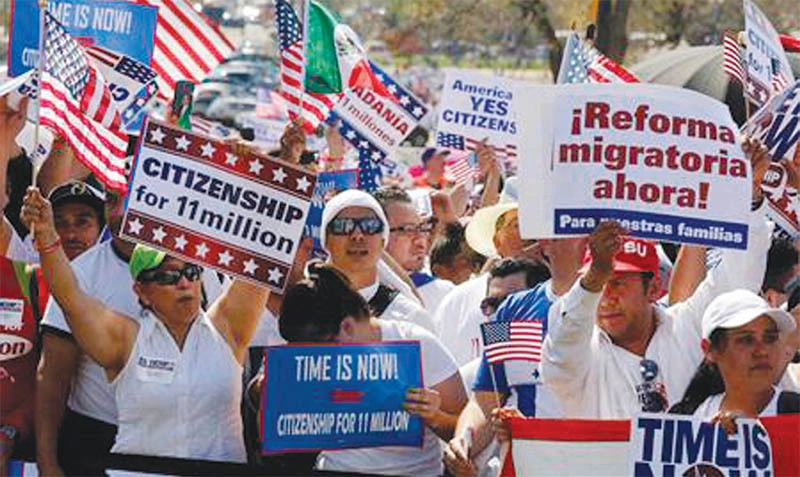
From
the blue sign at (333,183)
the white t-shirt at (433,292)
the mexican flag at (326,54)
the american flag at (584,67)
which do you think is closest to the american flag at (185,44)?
the mexican flag at (326,54)

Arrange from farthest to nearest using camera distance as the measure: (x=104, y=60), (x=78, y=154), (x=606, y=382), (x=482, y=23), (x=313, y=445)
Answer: (x=482, y=23)
(x=104, y=60)
(x=78, y=154)
(x=313, y=445)
(x=606, y=382)

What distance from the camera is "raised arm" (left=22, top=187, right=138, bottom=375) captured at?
25.3ft

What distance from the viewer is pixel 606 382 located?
7176mm

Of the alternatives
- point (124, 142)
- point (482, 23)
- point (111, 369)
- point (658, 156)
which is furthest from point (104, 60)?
point (482, 23)

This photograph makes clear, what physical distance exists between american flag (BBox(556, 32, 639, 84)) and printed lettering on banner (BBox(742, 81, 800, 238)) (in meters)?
2.25

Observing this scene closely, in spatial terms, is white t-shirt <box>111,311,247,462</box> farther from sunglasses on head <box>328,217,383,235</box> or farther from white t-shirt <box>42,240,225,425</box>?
sunglasses on head <box>328,217,383,235</box>

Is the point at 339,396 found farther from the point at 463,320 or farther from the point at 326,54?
the point at 326,54

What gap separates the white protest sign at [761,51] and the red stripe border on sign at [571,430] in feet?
8.03

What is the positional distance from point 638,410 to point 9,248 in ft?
11.2

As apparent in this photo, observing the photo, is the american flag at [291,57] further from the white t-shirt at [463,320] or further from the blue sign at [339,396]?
the blue sign at [339,396]

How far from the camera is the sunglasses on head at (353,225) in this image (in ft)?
29.5

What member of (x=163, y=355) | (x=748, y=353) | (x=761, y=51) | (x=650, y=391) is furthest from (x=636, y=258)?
(x=761, y=51)

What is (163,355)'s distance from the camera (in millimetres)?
7758

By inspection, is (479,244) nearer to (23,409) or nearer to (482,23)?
(23,409)
